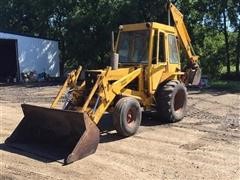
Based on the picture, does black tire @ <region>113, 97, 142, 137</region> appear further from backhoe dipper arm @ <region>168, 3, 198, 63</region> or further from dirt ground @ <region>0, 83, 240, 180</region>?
backhoe dipper arm @ <region>168, 3, 198, 63</region>

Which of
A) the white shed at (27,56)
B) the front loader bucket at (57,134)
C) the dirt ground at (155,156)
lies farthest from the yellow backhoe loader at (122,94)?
the white shed at (27,56)

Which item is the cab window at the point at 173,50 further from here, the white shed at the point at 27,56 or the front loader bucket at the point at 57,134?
the white shed at the point at 27,56

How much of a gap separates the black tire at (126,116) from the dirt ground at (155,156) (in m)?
0.19

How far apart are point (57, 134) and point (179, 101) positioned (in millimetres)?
4167

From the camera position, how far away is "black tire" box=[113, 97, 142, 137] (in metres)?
9.10

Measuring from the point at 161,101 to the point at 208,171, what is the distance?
13.0 ft

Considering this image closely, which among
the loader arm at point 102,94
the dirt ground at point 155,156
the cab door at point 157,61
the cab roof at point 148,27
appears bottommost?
the dirt ground at point 155,156

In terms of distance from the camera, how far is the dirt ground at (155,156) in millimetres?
6883

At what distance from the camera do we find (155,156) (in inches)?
312

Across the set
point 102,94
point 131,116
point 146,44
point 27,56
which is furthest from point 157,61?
point 27,56

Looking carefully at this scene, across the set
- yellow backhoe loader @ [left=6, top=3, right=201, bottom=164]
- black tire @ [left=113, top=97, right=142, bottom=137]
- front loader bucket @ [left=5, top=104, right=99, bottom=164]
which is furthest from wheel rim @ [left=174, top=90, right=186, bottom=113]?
front loader bucket @ [left=5, top=104, right=99, bottom=164]

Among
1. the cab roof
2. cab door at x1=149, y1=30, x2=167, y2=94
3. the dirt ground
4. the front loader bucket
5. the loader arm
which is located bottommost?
the dirt ground

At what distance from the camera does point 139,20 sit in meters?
27.0

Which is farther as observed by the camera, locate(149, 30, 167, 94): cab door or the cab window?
the cab window
